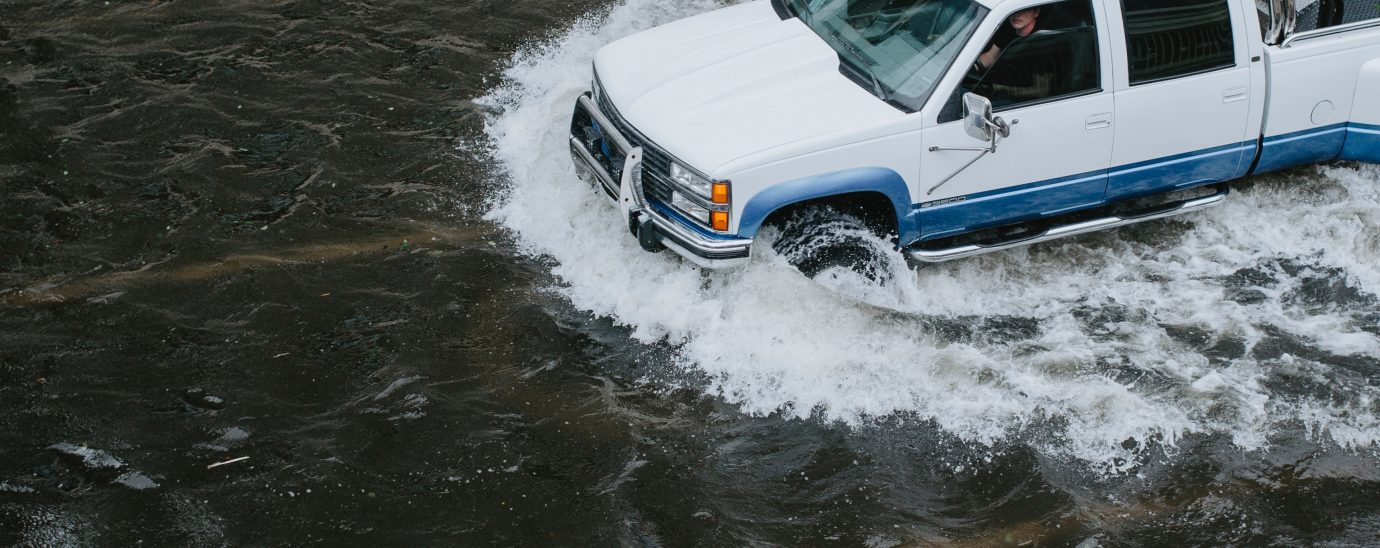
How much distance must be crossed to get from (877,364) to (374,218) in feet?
11.4

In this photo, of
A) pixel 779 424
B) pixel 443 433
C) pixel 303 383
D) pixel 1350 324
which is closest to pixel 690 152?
pixel 779 424

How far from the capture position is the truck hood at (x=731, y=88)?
596 cm

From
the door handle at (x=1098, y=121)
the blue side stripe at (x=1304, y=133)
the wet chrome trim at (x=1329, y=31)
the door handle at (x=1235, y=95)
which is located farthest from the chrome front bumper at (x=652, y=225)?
the wet chrome trim at (x=1329, y=31)

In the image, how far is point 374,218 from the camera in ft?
24.1

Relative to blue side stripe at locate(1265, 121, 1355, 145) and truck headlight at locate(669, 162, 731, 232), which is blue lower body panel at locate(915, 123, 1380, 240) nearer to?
blue side stripe at locate(1265, 121, 1355, 145)

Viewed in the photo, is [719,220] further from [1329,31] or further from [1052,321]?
[1329,31]

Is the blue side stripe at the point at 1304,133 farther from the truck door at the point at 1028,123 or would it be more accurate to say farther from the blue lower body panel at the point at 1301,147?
the truck door at the point at 1028,123

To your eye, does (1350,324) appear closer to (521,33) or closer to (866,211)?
(866,211)

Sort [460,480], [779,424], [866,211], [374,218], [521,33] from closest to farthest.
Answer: [460,480]
[779,424]
[866,211]
[374,218]
[521,33]

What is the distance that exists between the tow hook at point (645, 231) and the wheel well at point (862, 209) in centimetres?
62

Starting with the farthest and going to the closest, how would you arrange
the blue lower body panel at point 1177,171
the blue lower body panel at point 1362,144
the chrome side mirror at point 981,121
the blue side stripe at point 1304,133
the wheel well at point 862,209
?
the blue lower body panel at point 1362,144
the blue side stripe at point 1304,133
the blue lower body panel at point 1177,171
the wheel well at point 862,209
the chrome side mirror at point 981,121

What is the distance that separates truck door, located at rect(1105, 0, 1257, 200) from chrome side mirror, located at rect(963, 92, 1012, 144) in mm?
874

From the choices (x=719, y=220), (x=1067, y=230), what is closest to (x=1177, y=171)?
(x=1067, y=230)

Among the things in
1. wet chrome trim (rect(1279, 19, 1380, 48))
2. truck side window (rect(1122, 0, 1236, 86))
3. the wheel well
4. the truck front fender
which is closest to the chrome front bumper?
the truck front fender
